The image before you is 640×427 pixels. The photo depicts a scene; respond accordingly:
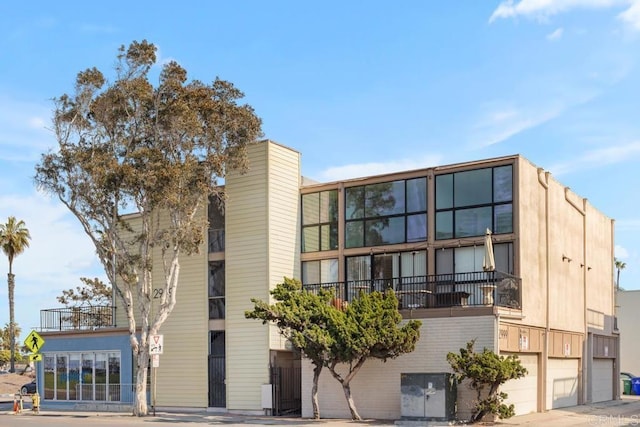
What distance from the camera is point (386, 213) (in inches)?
1177

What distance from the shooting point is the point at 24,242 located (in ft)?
212

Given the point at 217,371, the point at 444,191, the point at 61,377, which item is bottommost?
the point at 61,377

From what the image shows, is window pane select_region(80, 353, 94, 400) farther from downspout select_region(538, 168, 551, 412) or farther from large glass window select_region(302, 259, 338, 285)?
downspout select_region(538, 168, 551, 412)

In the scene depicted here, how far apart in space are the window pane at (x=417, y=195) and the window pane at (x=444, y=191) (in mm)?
535

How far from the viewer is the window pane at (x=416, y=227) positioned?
28.9 m

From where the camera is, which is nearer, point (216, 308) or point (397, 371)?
point (397, 371)

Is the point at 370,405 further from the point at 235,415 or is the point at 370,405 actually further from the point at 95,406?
the point at 95,406

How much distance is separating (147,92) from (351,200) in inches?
340

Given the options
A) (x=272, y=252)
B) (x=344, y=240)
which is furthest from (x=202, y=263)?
(x=344, y=240)

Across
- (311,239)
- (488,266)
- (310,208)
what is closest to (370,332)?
(488,266)

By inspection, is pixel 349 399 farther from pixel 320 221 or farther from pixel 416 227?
pixel 320 221

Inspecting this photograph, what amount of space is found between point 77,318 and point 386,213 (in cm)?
1569

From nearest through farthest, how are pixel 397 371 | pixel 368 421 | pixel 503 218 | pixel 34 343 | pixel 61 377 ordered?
pixel 368 421 → pixel 397 371 → pixel 503 218 → pixel 34 343 → pixel 61 377

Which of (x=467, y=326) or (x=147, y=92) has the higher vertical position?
(x=147, y=92)
